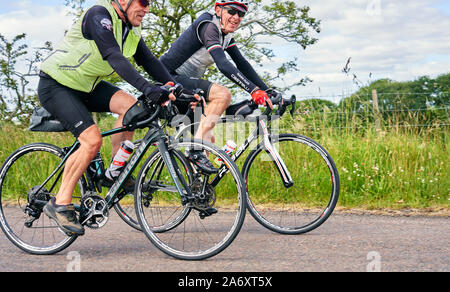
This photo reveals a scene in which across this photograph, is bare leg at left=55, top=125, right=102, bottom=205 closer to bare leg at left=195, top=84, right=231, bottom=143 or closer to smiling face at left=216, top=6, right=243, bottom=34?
bare leg at left=195, top=84, right=231, bottom=143

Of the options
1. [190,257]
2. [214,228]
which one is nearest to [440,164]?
[214,228]

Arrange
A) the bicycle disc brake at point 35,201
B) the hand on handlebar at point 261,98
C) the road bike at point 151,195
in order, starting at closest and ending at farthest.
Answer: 1. the road bike at point 151,195
2. the bicycle disc brake at point 35,201
3. the hand on handlebar at point 261,98

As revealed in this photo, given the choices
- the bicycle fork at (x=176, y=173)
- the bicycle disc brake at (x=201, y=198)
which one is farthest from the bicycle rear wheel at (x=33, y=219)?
the bicycle disc brake at (x=201, y=198)

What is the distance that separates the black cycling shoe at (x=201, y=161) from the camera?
164 inches

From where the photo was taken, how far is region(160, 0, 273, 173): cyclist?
501 centimetres

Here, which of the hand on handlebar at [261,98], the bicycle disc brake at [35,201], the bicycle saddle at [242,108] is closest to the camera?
the bicycle disc brake at [35,201]

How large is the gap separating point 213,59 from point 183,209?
1.52m

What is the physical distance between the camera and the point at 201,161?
4.21 m

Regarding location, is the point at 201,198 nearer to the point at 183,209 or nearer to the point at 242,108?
the point at 183,209

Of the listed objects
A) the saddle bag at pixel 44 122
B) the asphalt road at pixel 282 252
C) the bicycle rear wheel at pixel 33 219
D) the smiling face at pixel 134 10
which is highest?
the smiling face at pixel 134 10

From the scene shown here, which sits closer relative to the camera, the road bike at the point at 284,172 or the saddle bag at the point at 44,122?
the saddle bag at the point at 44,122

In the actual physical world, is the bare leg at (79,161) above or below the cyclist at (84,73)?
below

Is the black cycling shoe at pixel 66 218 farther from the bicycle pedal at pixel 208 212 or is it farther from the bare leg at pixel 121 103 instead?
the bicycle pedal at pixel 208 212

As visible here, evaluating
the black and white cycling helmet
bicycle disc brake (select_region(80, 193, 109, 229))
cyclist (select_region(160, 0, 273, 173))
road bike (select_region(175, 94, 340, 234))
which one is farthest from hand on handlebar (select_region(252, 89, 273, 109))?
bicycle disc brake (select_region(80, 193, 109, 229))
